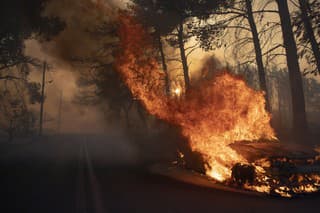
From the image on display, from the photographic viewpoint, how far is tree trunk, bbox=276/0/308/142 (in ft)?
46.6

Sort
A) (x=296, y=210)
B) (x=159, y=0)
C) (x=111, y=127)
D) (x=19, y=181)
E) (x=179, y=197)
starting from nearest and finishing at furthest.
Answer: (x=296, y=210) → (x=179, y=197) → (x=19, y=181) → (x=159, y=0) → (x=111, y=127)

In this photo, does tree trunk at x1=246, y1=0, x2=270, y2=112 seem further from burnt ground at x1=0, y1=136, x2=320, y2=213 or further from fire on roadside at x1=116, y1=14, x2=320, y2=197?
burnt ground at x1=0, y1=136, x2=320, y2=213

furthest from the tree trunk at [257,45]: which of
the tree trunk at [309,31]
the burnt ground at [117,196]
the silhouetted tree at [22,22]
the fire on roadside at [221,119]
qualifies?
the silhouetted tree at [22,22]

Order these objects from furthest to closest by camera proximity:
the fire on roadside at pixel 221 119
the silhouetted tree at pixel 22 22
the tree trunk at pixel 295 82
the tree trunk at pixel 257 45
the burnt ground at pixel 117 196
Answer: the tree trunk at pixel 257 45 → the silhouetted tree at pixel 22 22 → the tree trunk at pixel 295 82 → the fire on roadside at pixel 221 119 → the burnt ground at pixel 117 196

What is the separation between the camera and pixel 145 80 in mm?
15891

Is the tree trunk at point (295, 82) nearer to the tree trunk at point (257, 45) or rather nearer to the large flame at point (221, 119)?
the tree trunk at point (257, 45)

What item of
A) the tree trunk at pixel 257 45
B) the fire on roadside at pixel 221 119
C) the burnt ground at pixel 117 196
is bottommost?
the burnt ground at pixel 117 196

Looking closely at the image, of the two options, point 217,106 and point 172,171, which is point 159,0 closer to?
point 217,106

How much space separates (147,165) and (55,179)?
174 inches

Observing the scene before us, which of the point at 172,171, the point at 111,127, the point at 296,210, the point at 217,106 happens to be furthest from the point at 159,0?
the point at 111,127

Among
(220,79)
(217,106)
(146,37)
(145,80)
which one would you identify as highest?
(146,37)

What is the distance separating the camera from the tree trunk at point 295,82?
14203 millimetres

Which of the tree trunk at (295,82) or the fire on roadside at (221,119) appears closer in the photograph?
the fire on roadside at (221,119)

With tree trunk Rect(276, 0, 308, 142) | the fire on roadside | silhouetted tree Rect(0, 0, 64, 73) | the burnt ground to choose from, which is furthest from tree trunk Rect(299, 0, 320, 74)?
silhouetted tree Rect(0, 0, 64, 73)
